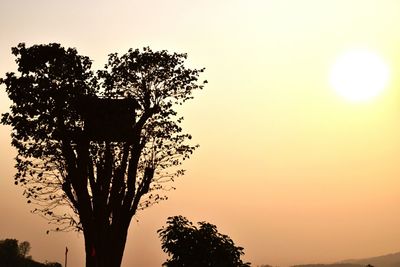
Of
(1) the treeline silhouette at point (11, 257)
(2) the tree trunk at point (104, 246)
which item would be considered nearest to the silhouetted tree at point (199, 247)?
(2) the tree trunk at point (104, 246)

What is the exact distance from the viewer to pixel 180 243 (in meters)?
19.5

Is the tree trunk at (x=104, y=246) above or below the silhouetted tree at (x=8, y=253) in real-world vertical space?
below

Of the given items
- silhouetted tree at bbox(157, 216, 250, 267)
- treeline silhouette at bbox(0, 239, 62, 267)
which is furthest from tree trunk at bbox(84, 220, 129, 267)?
treeline silhouette at bbox(0, 239, 62, 267)

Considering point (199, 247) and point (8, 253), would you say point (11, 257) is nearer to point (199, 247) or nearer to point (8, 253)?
point (8, 253)

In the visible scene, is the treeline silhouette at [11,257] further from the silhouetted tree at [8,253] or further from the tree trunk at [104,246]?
the tree trunk at [104,246]

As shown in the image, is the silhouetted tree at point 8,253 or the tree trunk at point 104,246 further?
the silhouetted tree at point 8,253

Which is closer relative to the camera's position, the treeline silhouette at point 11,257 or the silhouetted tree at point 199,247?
the silhouetted tree at point 199,247

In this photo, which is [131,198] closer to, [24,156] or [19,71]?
[24,156]

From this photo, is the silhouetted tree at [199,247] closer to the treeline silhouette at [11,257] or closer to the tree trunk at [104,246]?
the tree trunk at [104,246]

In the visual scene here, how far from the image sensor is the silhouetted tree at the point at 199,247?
62.5 feet

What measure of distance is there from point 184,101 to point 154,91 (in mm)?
1757

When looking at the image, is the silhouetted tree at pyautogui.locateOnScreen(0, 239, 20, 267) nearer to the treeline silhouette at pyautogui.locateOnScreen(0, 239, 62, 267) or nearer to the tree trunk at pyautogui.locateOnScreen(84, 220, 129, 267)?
the treeline silhouette at pyautogui.locateOnScreen(0, 239, 62, 267)

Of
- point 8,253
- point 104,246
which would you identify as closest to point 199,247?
point 104,246

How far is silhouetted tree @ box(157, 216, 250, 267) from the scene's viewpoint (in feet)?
62.5
